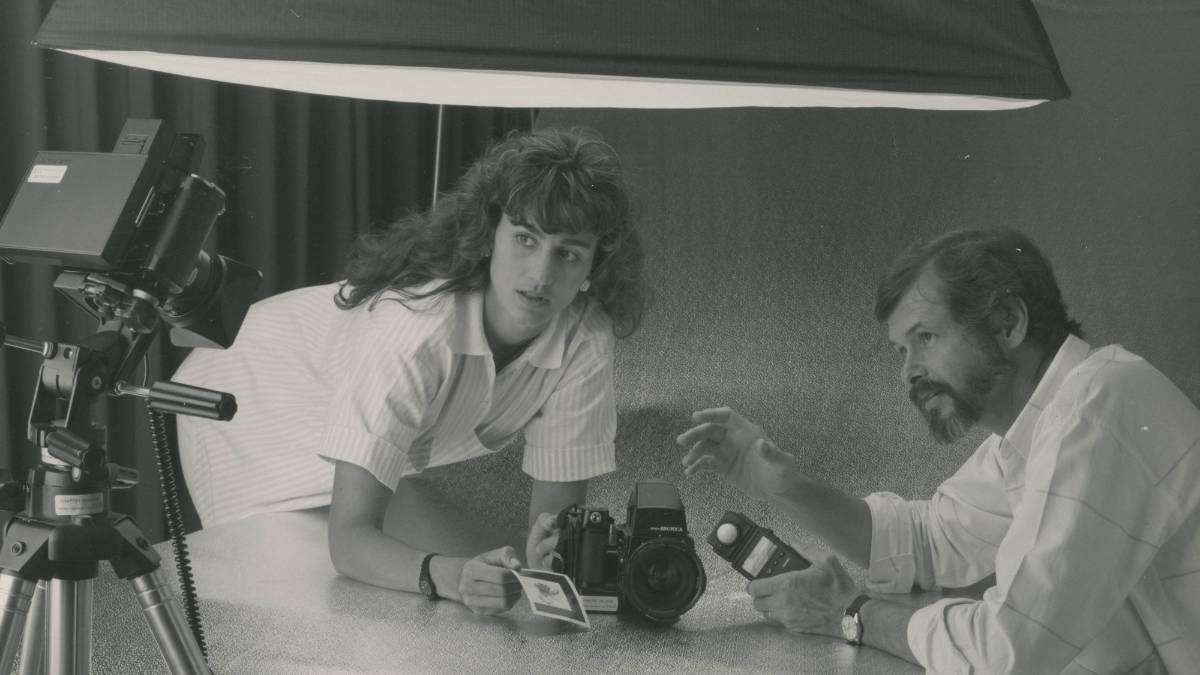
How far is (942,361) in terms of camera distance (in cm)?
129

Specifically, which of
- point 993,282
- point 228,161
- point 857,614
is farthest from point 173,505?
point 228,161

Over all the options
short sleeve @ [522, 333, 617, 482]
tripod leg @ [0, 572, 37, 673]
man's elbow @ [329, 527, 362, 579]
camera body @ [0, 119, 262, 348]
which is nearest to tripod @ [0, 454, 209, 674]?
tripod leg @ [0, 572, 37, 673]

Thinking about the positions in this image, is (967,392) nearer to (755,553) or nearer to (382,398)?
(755,553)

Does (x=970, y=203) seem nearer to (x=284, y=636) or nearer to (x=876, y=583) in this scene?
(x=876, y=583)

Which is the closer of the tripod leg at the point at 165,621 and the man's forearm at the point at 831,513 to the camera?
the tripod leg at the point at 165,621

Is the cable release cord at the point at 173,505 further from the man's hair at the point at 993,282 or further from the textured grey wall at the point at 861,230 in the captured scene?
the textured grey wall at the point at 861,230

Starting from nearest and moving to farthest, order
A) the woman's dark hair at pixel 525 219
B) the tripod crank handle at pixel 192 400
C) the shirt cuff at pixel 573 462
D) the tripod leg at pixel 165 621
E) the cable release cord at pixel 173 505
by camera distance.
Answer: the tripod crank handle at pixel 192 400 < the tripod leg at pixel 165 621 < the cable release cord at pixel 173 505 < the woman's dark hair at pixel 525 219 < the shirt cuff at pixel 573 462

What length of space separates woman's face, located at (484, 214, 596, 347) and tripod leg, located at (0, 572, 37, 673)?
2.69ft

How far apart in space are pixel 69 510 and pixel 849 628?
0.89m

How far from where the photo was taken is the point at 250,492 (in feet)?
6.14

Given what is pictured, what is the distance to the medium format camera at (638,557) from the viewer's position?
1287 millimetres

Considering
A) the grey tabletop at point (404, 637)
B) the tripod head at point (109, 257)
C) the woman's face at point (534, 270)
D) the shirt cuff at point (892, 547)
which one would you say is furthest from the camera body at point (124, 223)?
the shirt cuff at point (892, 547)

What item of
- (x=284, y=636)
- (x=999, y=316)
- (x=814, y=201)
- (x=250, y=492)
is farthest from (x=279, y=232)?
(x=999, y=316)

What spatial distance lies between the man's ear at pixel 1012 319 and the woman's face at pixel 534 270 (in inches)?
20.3
